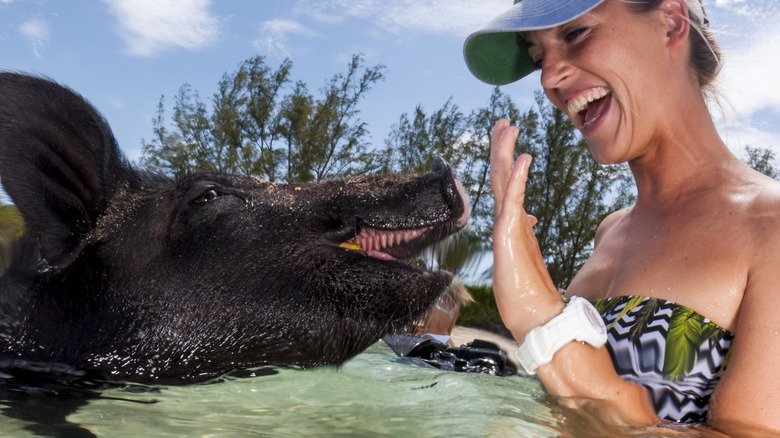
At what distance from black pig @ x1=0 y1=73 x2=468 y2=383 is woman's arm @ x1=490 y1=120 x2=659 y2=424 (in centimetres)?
54

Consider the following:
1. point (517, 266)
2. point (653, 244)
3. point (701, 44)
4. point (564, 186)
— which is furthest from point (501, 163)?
point (564, 186)

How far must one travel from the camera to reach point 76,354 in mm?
2654

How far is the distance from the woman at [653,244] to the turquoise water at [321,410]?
0.97 ft

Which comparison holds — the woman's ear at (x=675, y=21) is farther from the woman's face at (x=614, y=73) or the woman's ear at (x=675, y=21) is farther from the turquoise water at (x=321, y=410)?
the turquoise water at (x=321, y=410)

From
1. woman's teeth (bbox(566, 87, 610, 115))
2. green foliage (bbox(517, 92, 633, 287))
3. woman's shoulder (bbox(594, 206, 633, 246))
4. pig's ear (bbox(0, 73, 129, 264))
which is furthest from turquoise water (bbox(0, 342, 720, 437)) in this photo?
green foliage (bbox(517, 92, 633, 287))

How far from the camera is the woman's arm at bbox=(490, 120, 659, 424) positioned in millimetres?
2227

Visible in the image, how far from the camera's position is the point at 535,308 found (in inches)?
89.4

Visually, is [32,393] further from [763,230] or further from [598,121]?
[763,230]


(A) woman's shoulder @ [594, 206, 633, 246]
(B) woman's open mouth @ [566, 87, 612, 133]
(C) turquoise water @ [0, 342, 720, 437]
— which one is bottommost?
(C) turquoise water @ [0, 342, 720, 437]

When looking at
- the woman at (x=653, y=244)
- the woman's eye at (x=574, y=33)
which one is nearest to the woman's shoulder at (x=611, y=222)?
the woman at (x=653, y=244)

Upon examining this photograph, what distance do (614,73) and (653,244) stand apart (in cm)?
69

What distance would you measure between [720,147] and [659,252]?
0.53 metres

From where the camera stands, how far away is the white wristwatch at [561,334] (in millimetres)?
2189

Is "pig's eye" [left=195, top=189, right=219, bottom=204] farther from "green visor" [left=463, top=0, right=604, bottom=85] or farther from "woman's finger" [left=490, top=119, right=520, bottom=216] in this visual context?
"green visor" [left=463, top=0, right=604, bottom=85]
